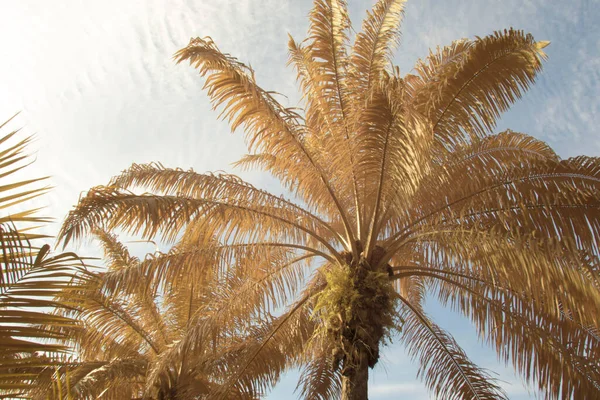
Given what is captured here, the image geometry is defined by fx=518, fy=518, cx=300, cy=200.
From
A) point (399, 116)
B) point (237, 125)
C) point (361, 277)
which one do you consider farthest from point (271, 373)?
point (399, 116)

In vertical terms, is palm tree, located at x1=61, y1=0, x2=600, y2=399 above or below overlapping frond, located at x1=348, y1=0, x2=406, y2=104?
below

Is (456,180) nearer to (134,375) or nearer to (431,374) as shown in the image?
(431,374)

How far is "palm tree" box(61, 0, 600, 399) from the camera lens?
6598 mm

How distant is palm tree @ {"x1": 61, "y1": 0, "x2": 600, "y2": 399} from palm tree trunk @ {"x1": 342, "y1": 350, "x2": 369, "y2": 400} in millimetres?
21

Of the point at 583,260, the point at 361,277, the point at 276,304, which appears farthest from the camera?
the point at 276,304

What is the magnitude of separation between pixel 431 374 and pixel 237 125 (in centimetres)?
534

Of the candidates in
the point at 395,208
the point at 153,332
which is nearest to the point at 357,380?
the point at 395,208

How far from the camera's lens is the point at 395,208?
24.9 ft

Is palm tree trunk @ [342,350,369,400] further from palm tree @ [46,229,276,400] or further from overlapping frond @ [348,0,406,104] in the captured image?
overlapping frond @ [348,0,406,104]

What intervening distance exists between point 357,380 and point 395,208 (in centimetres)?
247

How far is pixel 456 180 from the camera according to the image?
7.66m

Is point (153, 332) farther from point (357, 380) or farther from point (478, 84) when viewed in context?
point (478, 84)

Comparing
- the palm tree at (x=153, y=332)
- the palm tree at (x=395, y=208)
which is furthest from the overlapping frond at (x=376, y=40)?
the palm tree at (x=153, y=332)

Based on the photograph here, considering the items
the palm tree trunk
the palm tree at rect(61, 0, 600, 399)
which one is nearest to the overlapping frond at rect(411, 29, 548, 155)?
the palm tree at rect(61, 0, 600, 399)
